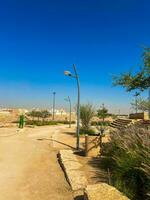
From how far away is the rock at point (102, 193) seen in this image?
5.39 m

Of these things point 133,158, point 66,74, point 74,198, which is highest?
point 66,74

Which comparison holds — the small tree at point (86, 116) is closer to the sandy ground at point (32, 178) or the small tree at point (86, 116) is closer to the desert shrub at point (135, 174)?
the sandy ground at point (32, 178)

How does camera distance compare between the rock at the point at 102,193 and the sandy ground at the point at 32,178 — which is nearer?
the rock at the point at 102,193

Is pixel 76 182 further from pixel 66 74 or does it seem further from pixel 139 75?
pixel 139 75

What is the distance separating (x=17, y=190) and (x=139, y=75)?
37.9 feet

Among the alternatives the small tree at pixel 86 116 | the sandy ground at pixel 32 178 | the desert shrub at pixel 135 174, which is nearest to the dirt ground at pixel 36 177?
the sandy ground at pixel 32 178

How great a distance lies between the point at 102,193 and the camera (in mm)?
5617

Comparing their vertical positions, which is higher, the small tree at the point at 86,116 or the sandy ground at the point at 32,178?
the small tree at the point at 86,116

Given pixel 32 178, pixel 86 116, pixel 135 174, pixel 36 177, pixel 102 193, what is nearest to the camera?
pixel 102 193

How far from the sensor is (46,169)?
9.78 meters

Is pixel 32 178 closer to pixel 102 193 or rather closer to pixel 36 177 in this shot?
pixel 36 177

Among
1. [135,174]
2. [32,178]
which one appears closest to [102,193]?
[135,174]

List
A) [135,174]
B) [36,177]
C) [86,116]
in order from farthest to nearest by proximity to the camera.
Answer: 1. [86,116]
2. [36,177]
3. [135,174]

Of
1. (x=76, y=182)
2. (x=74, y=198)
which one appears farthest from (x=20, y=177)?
(x=74, y=198)
